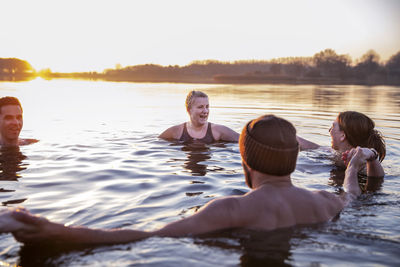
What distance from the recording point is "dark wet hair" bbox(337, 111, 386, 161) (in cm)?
584

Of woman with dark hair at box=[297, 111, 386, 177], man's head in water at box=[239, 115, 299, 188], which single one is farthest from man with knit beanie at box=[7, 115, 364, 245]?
woman with dark hair at box=[297, 111, 386, 177]

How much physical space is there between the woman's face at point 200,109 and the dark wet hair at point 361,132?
11.4 feet

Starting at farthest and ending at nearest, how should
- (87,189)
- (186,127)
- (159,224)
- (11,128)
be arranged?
1. (186,127)
2. (11,128)
3. (87,189)
4. (159,224)

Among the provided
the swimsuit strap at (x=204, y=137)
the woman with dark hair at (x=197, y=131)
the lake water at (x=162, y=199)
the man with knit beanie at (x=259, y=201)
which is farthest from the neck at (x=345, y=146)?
the swimsuit strap at (x=204, y=137)

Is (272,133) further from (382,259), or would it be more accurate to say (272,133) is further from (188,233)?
(382,259)

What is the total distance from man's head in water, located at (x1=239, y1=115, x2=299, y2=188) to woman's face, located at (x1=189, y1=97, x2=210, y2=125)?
223 inches

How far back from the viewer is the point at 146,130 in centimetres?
1122

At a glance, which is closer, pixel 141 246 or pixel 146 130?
pixel 141 246

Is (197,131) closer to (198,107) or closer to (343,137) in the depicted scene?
(198,107)

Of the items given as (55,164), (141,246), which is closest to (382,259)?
(141,246)

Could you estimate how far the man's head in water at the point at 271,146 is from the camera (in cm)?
292

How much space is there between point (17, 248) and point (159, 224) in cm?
133

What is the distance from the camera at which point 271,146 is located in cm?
292

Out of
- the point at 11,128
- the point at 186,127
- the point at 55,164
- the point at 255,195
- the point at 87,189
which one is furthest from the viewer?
the point at 186,127
